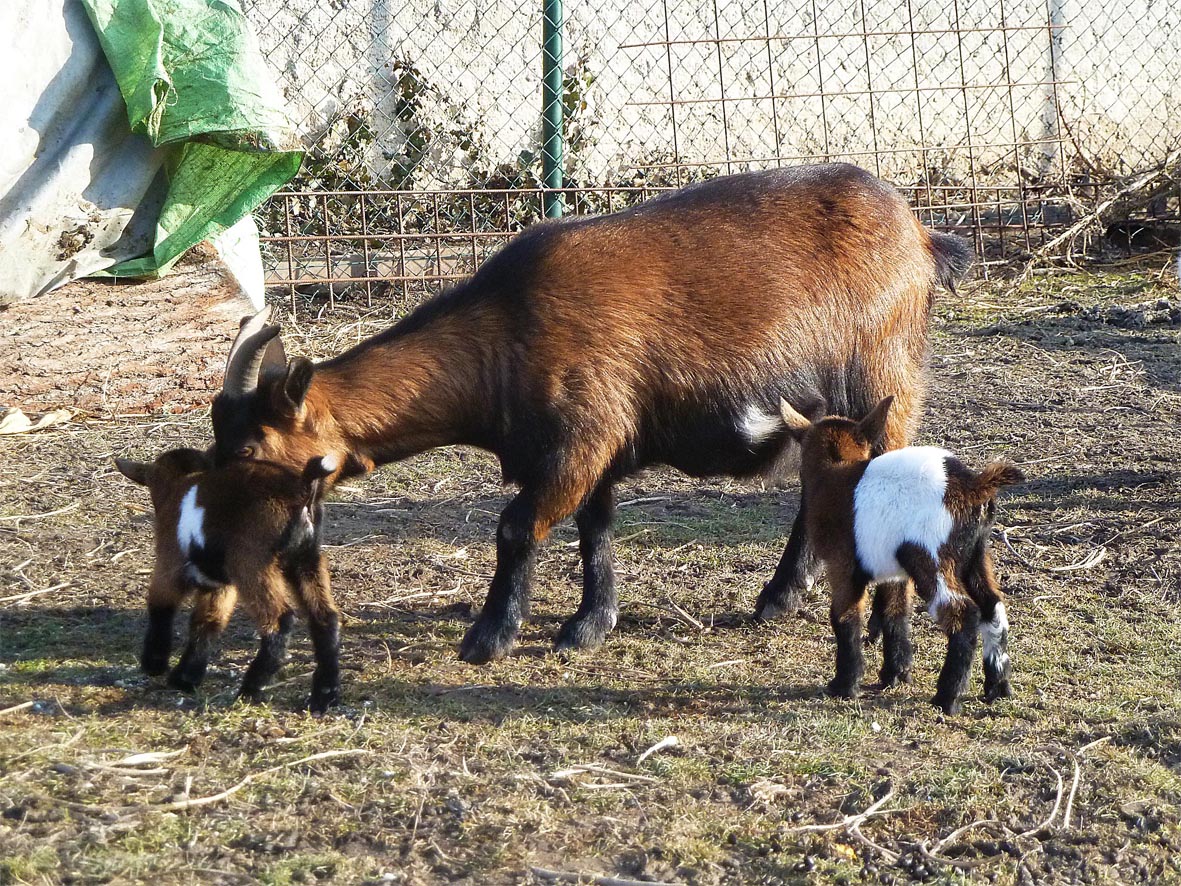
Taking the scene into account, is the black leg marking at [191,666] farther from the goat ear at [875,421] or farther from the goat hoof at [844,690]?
the goat ear at [875,421]

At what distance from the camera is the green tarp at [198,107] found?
19.5 feet

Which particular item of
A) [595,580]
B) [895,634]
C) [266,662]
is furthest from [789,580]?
[266,662]

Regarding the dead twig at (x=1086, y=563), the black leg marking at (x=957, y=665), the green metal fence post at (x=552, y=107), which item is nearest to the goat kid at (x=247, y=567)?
the black leg marking at (x=957, y=665)

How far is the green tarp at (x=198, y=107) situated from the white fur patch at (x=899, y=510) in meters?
3.49

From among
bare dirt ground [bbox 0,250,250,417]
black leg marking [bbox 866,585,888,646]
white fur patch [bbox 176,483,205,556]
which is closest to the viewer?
white fur patch [bbox 176,483,205,556]

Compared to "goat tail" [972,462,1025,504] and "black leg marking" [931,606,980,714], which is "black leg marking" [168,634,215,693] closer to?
"black leg marking" [931,606,980,714]

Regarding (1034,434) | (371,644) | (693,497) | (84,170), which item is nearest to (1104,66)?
(1034,434)

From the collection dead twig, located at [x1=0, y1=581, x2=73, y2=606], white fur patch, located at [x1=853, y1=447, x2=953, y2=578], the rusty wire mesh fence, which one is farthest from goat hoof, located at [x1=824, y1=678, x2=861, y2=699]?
the rusty wire mesh fence

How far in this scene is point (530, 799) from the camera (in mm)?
3217

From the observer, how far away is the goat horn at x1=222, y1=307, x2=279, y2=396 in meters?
3.76

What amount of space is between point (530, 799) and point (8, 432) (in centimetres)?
411

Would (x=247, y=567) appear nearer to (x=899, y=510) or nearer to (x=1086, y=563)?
(x=899, y=510)

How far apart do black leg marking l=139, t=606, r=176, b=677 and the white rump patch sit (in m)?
1.79

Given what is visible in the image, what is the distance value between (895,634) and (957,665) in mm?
233
